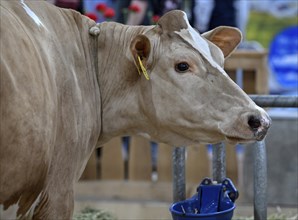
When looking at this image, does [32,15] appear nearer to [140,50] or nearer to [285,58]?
[140,50]

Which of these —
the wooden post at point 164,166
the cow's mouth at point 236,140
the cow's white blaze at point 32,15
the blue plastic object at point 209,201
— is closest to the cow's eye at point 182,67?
the cow's mouth at point 236,140

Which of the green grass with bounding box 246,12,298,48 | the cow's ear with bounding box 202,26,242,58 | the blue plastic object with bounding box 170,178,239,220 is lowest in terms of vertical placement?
the blue plastic object with bounding box 170,178,239,220

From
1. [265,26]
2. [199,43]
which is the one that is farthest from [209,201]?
[265,26]

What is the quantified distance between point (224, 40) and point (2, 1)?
1220mm

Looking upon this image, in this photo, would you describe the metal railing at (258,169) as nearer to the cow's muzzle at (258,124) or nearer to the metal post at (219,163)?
the metal post at (219,163)

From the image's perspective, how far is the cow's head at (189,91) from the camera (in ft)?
11.7

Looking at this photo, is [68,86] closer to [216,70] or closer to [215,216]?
[216,70]

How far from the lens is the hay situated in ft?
16.3

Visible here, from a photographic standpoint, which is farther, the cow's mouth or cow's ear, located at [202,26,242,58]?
cow's ear, located at [202,26,242,58]

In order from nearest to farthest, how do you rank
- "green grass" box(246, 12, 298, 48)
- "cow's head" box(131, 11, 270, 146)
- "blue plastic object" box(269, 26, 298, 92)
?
"cow's head" box(131, 11, 270, 146) < "blue plastic object" box(269, 26, 298, 92) < "green grass" box(246, 12, 298, 48)

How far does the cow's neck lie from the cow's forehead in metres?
0.22

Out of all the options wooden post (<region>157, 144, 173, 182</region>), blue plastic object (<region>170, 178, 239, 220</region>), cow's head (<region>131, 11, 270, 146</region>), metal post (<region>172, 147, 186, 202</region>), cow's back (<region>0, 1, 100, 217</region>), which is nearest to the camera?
cow's back (<region>0, 1, 100, 217</region>)

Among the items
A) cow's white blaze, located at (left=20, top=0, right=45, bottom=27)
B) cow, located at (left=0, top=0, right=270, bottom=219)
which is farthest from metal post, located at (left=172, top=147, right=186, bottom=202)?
cow's white blaze, located at (left=20, top=0, right=45, bottom=27)

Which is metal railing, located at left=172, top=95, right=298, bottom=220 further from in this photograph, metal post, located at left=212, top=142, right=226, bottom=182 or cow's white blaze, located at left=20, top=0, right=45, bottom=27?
cow's white blaze, located at left=20, top=0, right=45, bottom=27
